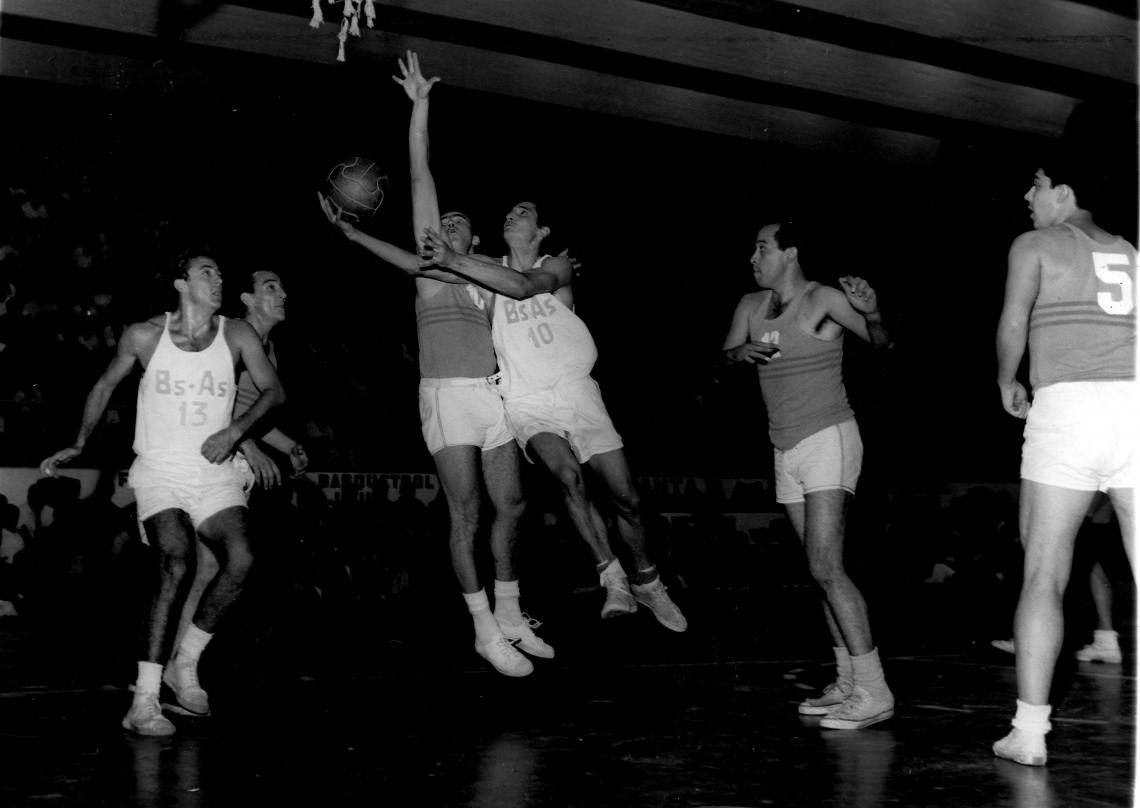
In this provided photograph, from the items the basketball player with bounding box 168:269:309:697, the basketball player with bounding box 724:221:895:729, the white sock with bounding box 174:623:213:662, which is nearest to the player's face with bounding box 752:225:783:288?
the basketball player with bounding box 724:221:895:729

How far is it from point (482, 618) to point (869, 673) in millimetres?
1797

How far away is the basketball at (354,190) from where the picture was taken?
19.9ft

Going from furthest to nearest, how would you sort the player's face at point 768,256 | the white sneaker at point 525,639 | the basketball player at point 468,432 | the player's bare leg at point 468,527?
the white sneaker at point 525,639, the basketball player at point 468,432, the player's bare leg at point 468,527, the player's face at point 768,256

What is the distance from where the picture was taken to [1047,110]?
12953 mm

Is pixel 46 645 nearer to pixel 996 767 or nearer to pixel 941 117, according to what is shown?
pixel 996 767

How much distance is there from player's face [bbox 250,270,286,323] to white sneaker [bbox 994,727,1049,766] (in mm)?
3720

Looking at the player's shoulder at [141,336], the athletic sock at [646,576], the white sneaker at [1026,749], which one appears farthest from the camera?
the athletic sock at [646,576]

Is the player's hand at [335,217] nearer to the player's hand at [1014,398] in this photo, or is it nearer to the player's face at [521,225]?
the player's face at [521,225]

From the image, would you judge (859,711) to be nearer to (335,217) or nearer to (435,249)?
(435,249)

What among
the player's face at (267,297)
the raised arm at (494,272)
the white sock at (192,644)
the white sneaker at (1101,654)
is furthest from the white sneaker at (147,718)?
the white sneaker at (1101,654)

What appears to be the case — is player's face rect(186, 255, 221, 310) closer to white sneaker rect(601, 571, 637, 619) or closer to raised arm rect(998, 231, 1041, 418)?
white sneaker rect(601, 571, 637, 619)

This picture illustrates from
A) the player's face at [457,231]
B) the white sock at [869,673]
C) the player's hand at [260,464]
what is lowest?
the white sock at [869,673]

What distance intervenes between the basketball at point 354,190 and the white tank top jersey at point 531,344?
0.73 metres

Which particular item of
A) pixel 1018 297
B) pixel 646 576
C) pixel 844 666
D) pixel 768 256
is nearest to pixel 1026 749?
pixel 844 666
